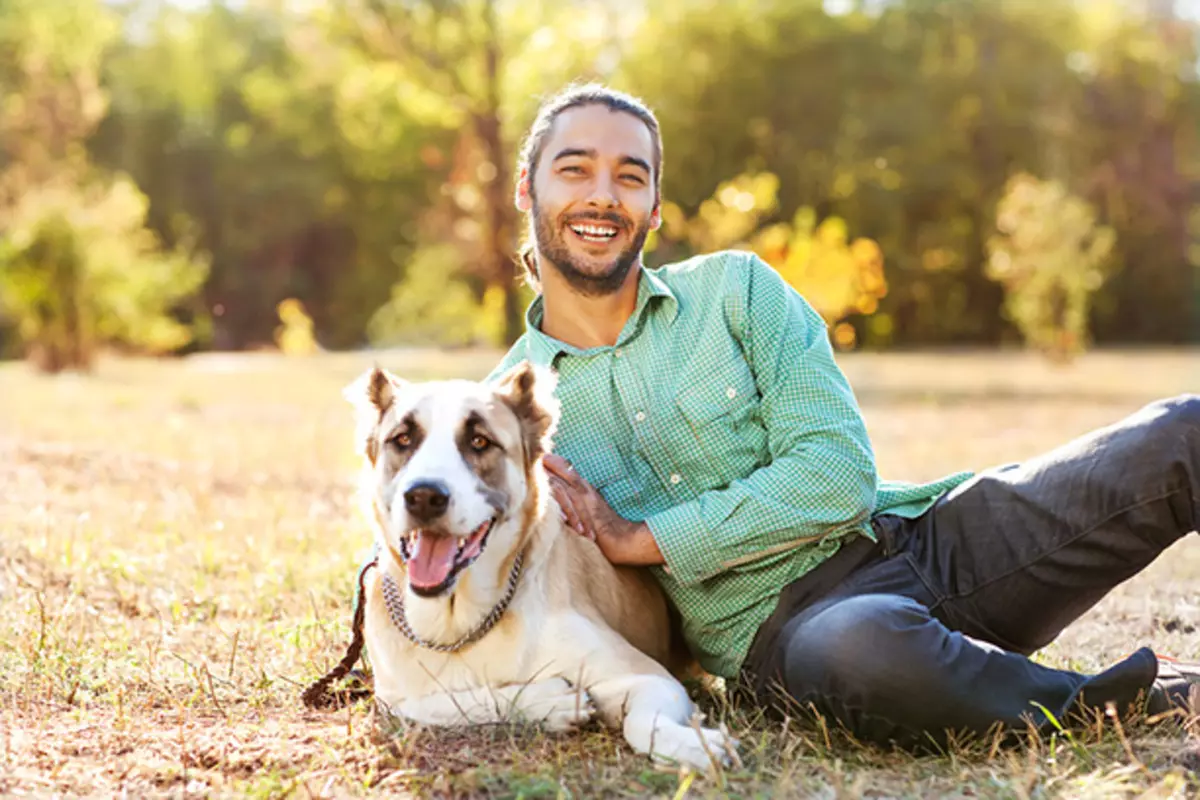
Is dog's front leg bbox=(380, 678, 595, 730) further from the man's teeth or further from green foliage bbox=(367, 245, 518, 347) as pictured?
green foliage bbox=(367, 245, 518, 347)

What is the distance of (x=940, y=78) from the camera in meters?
34.8

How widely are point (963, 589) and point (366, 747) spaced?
177 centimetres

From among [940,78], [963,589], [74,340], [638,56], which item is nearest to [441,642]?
[963,589]

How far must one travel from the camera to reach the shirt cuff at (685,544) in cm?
364

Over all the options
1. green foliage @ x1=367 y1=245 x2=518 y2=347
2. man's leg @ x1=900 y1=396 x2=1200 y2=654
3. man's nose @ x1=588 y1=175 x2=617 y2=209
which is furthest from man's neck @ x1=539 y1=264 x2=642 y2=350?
green foliage @ x1=367 y1=245 x2=518 y2=347

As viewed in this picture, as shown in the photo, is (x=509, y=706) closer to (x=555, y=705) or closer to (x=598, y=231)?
(x=555, y=705)

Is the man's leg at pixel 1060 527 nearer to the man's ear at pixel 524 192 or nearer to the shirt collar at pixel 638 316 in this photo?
the shirt collar at pixel 638 316

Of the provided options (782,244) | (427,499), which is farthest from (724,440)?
(782,244)

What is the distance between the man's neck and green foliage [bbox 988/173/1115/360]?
20.5m

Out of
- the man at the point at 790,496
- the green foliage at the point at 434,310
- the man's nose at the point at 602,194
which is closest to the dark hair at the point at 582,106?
the man at the point at 790,496

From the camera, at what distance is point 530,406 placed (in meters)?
3.63

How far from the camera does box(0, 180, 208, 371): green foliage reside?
1764 cm

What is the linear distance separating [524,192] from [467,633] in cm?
169

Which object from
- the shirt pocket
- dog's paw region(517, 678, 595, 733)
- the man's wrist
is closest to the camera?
dog's paw region(517, 678, 595, 733)
